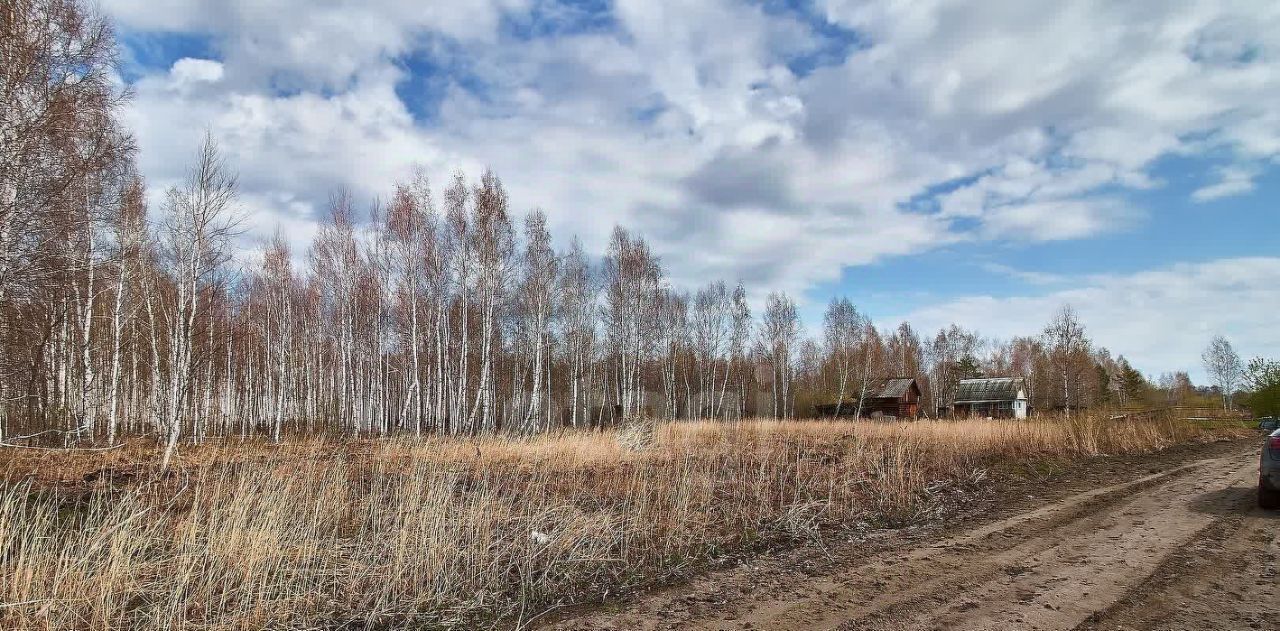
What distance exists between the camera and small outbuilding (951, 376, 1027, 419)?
42.3 m

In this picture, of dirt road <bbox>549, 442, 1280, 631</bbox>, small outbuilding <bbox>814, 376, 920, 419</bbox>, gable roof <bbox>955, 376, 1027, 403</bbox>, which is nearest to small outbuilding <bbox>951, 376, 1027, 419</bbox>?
gable roof <bbox>955, 376, 1027, 403</bbox>

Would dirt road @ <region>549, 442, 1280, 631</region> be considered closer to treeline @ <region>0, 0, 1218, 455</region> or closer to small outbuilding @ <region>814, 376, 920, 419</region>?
treeline @ <region>0, 0, 1218, 455</region>

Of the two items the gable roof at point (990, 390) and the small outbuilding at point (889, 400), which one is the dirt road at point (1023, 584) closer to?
the small outbuilding at point (889, 400)

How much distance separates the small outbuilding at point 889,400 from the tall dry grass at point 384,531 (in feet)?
103

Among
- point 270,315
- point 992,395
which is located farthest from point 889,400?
point 270,315

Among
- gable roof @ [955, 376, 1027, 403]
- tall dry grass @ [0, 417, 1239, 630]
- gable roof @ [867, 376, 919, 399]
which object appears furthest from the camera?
gable roof @ [955, 376, 1027, 403]

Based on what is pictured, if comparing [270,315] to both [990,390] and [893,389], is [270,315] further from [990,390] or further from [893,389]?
[990,390]

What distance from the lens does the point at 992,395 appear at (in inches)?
1718


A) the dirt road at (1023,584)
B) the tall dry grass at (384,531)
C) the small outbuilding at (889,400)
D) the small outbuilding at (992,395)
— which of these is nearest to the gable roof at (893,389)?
the small outbuilding at (889,400)

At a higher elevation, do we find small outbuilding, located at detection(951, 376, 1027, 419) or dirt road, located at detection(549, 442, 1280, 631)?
dirt road, located at detection(549, 442, 1280, 631)

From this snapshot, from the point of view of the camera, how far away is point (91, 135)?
29.9 ft

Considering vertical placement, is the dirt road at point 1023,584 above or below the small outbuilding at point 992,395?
above

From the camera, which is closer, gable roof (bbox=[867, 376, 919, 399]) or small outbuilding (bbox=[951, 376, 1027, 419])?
gable roof (bbox=[867, 376, 919, 399])

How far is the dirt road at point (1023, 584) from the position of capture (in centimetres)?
423
